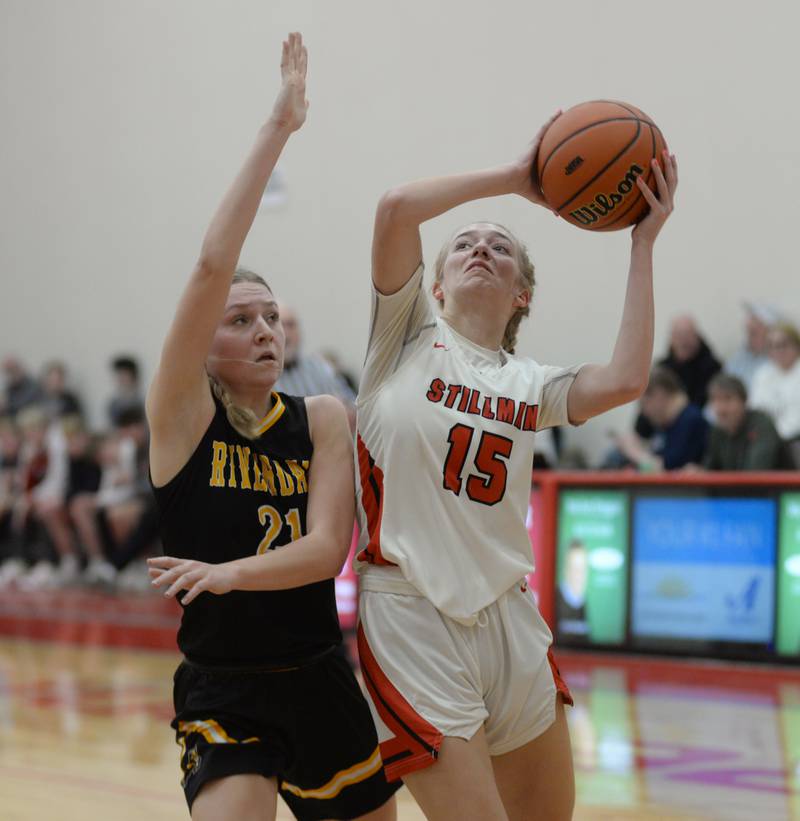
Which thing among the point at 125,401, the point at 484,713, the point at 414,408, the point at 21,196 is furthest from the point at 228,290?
the point at 21,196

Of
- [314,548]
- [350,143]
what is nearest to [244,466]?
[314,548]

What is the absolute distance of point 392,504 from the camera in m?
2.66

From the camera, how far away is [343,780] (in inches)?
104

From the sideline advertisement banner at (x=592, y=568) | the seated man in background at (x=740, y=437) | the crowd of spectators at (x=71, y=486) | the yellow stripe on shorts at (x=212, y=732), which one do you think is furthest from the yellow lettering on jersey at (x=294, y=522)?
the crowd of spectators at (x=71, y=486)

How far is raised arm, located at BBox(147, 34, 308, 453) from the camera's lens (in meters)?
2.47

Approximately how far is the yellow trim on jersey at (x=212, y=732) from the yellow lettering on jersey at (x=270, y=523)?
0.36 meters

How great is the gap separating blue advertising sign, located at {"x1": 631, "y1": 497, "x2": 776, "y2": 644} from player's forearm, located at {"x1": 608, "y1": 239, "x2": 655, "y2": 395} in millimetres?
4744

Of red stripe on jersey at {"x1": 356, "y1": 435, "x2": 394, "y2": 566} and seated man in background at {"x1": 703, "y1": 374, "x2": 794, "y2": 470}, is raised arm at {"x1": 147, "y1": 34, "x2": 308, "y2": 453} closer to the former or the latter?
red stripe on jersey at {"x1": 356, "y1": 435, "x2": 394, "y2": 566}

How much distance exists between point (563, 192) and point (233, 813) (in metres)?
1.44

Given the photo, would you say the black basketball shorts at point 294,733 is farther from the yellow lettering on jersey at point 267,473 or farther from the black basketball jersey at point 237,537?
the yellow lettering on jersey at point 267,473

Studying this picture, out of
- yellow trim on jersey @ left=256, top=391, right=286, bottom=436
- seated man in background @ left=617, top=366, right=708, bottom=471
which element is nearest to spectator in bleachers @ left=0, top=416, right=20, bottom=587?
seated man in background @ left=617, top=366, right=708, bottom=471

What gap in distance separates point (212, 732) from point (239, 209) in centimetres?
104

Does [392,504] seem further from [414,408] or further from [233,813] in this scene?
[233,813]

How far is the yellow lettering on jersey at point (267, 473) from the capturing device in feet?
8.69
